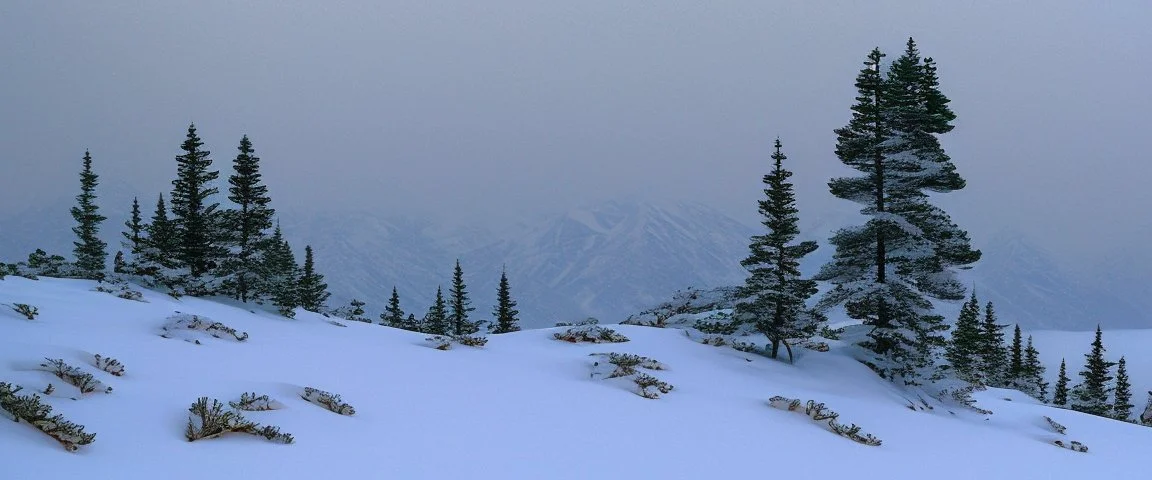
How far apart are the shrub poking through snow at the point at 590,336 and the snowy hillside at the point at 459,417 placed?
800 millimetres

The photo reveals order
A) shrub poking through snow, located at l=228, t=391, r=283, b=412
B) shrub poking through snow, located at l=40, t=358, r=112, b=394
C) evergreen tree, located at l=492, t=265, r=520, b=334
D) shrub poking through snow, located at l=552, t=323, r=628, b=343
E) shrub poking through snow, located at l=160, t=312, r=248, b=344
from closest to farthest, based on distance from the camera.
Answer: shrub poking through snow, located at l=40, t=358, r=112, b=394 → shrub poking through snow, located at l=228, t=391, r=283, b=412 → shrub poking through snow, located at l=160, t=312, r=248, b=344 → shrub poking through snow, located at l=552, t=323, r=628, b=343 → evergreen tree, located at l=492, t=265, r=520, b=334

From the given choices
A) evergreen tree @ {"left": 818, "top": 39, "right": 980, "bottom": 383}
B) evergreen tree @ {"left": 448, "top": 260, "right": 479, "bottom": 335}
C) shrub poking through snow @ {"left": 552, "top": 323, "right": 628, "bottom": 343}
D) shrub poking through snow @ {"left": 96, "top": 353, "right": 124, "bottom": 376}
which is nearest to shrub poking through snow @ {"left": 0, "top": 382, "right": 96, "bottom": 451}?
shrub poking through snow @ {"left": 96, "top": 353, "right": 124, "bottom": 376}

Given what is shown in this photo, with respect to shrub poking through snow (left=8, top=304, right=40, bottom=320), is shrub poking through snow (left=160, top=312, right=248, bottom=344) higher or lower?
higher

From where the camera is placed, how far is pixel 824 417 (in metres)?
12.5

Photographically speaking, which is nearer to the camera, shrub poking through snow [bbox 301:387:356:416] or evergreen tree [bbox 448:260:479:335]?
shrub poking through snow [bbox 301:387:356:416]

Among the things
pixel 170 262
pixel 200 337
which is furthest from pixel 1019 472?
pixel 170 262

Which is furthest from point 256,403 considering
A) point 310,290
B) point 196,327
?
point 310,290

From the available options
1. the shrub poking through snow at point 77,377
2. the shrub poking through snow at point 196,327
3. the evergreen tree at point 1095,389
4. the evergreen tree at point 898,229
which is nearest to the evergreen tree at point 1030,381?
the evergreen tree at point 1095,389

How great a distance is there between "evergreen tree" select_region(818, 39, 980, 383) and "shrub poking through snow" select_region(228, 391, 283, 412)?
17.6 m

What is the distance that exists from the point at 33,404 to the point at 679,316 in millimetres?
21752

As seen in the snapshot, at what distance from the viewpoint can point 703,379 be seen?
15.4 metres

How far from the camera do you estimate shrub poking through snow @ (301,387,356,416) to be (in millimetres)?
8984

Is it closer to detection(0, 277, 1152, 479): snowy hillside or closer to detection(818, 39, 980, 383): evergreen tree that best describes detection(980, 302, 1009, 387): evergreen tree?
detection(818, 39, 980, 383): evergreen tree

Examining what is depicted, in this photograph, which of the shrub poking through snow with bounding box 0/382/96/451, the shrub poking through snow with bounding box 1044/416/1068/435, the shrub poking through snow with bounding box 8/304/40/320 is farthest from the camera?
the shrub poking through snow with bounding box 1044/416/1068/435
